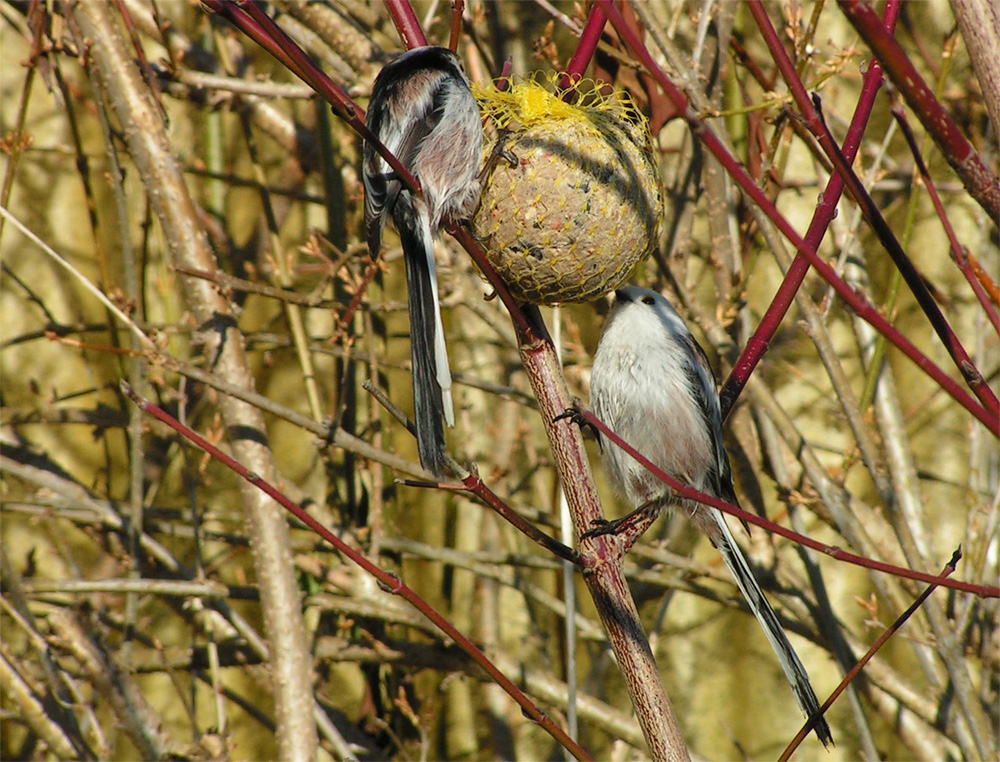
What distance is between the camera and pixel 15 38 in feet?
13.4

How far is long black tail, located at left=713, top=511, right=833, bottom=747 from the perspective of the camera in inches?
69.6

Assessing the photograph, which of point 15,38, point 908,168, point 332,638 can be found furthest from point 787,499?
point 15,38

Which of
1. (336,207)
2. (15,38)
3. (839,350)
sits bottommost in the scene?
(839,350)

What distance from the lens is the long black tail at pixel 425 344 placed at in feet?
5.59

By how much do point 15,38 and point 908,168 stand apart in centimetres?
382

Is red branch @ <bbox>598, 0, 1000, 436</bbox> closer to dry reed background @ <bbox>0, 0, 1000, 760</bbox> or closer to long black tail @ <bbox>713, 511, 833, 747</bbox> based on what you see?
long black tail @ <bbox>713, 511, 833, 747</bbox>

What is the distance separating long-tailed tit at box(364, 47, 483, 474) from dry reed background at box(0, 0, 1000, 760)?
0.75 meters

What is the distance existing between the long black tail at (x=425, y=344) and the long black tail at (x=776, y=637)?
2.63 ft

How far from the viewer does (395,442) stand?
4.12m

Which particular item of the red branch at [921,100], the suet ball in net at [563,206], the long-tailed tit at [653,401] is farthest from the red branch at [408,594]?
the long-tailed tit at [653,401]

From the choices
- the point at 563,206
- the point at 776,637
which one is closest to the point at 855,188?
the point at 563,206

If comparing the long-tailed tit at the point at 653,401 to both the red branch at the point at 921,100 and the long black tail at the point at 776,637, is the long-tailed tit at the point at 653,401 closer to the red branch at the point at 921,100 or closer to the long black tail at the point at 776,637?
the long black tail at the point at 776,637

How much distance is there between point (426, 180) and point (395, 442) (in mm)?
2109

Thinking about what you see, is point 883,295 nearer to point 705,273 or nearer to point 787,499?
point 705,273
